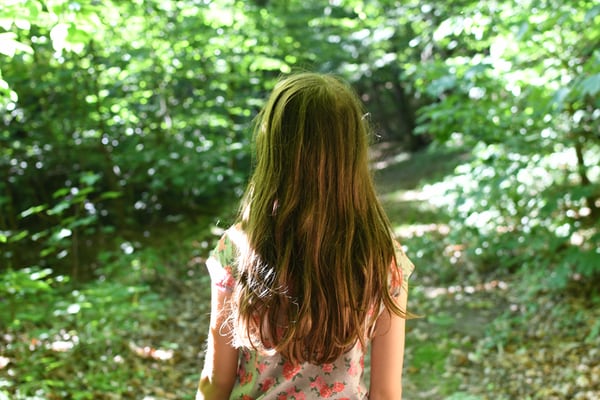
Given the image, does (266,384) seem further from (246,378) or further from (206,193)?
(206,193)

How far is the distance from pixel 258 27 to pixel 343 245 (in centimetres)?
664

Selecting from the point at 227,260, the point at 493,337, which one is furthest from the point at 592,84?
the point at 493,337

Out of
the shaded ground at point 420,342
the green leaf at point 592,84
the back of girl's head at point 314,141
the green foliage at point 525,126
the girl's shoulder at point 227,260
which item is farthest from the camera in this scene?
the green foliage at point 525,126

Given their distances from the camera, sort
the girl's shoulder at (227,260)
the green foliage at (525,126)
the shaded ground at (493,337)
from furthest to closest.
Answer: the green foliage at (525,126) < the shaded ground at (493,337) < the girl's shoulder at (227,260)

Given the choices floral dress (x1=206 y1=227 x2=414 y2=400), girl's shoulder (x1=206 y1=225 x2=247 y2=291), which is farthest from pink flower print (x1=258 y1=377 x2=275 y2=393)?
girl's shoulder (x1=206 y1=225 x2=247 y2=291)

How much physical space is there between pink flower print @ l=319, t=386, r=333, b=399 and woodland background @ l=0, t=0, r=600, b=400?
1.75 meters

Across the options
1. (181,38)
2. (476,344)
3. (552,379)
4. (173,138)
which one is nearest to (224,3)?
(181,38)

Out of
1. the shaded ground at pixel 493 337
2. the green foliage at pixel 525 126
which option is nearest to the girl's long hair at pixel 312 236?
the shaded ground at pixel 493 337

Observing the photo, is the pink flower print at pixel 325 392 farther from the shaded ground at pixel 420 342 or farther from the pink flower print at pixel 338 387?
the shaded ground at pixel 420 342

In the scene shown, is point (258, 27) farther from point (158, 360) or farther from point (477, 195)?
point (158, 360)

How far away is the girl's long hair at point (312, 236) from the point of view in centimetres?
144

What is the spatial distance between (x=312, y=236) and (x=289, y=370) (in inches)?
15.2

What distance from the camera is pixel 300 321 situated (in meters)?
1.46

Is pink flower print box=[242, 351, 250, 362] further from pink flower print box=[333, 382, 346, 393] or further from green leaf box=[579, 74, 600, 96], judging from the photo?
green leaf box=[579, 74, 600, 96]
